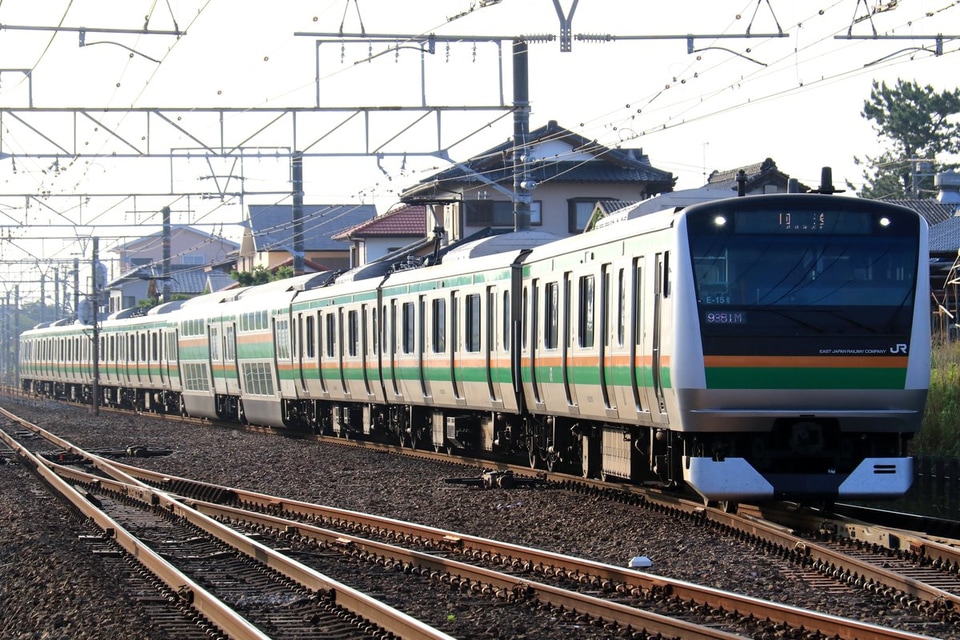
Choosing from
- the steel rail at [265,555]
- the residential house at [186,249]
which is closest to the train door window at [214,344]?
the steel rail at [265,555]

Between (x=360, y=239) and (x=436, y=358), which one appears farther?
(x=360, y=239)

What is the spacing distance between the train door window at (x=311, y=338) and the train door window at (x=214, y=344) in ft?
24.1

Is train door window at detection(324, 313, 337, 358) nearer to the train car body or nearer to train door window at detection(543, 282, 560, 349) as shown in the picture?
the train car body

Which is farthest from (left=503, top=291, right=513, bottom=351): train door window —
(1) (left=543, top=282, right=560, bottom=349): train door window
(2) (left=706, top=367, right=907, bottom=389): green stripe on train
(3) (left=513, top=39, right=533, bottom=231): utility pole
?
(2) (left=706, top=367, right=907, bottom=389): green stripe on train

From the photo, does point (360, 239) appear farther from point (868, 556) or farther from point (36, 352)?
point (868, 556)

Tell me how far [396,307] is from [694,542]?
1049 centimetres

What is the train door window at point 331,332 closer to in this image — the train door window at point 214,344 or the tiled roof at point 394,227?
the train door window at point 214,344

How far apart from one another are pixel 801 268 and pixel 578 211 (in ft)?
113

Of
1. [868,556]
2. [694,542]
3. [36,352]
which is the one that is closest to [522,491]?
[694,542]

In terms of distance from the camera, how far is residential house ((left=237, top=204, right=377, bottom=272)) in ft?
217

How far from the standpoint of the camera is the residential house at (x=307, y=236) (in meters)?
66.1

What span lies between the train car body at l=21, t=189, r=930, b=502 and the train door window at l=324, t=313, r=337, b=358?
469cm

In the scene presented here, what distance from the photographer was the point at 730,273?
36.2ft

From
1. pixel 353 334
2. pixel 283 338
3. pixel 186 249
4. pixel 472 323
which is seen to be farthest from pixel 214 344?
pixel 186 249
